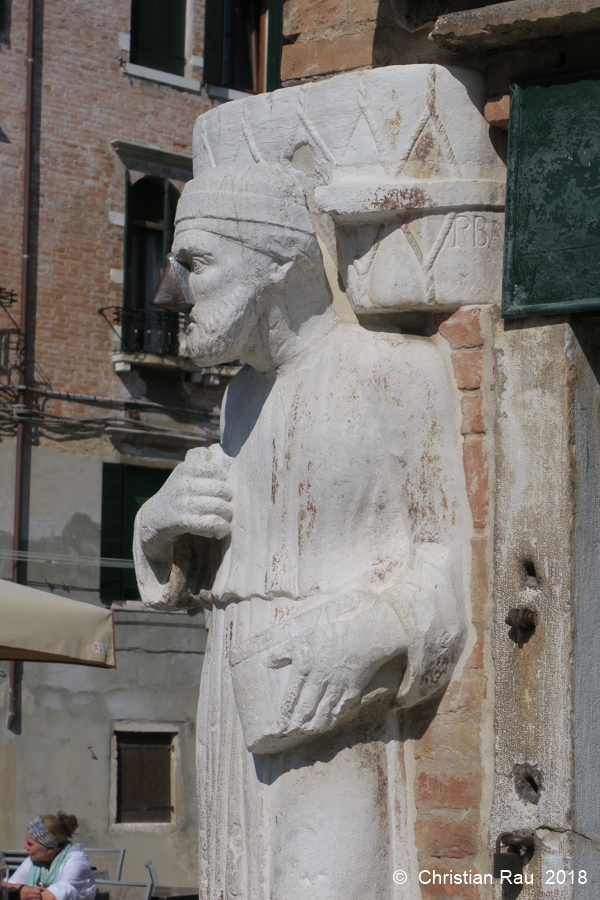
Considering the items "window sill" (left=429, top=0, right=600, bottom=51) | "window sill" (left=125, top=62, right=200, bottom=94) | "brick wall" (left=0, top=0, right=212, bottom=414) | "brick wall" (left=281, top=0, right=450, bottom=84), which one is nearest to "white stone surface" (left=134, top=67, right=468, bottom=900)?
"window sill" (left=429, top=0, right=600, bottom=51)

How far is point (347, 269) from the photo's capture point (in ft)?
13.7

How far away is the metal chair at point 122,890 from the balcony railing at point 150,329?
1061cm

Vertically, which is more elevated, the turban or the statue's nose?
the turban

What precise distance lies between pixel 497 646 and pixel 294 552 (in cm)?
59

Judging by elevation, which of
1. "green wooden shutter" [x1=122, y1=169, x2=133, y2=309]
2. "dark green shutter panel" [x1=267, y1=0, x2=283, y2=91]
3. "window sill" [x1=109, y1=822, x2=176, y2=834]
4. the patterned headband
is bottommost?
"window sill" [x1=109, y1=822, x2=176, y2=834]

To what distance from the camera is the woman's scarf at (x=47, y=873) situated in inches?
348

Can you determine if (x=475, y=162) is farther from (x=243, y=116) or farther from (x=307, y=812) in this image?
(x=307, y=812)

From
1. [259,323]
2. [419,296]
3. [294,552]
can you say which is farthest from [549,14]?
[294,552]

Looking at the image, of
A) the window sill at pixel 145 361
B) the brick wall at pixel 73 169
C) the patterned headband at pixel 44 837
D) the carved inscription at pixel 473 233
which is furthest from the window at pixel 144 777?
the carved inscription at pixel 473 233

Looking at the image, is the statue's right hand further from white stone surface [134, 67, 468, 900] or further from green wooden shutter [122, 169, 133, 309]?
green wooden shutter [122, 169, 133, 309]

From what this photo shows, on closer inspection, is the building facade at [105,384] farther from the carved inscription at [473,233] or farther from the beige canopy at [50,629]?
the carved inscription at [473,233]

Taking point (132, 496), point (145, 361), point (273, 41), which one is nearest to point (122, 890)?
point (132, 496)

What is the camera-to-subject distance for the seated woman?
28.6 ft

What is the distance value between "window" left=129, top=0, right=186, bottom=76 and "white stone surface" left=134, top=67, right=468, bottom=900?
17.1 metres
